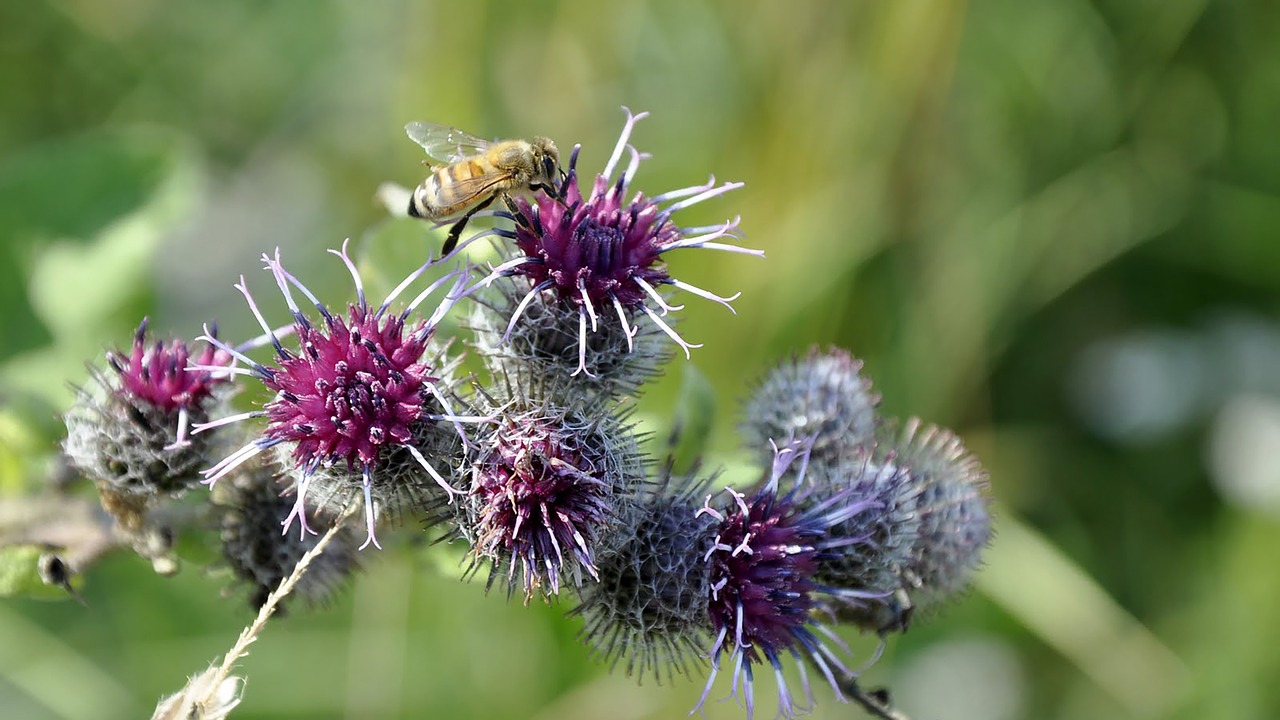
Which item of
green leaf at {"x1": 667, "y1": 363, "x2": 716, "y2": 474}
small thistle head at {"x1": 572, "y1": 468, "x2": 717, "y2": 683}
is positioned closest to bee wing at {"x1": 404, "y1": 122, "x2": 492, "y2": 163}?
green leaf at {"x1": 667, "y1": 363, "x2": 716, "y2": 474}

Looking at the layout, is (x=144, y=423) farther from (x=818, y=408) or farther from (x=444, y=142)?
(x=818, y=408)

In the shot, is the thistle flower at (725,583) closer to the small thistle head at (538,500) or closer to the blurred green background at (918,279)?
the small thistle head at (538,500)

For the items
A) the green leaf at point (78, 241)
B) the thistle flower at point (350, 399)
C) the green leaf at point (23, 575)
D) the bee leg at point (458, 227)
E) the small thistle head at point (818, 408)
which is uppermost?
the green leaf at point (78, 241)

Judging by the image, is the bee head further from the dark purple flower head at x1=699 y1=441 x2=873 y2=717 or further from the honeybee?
the dark purple flower head at x1=699 y1=441 x2=873 y2=717

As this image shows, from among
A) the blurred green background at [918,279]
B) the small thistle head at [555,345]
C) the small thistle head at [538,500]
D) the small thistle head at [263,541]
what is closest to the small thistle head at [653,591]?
the small thistle head at [538,500]

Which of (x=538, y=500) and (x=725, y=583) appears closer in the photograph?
(x=538, y=500)

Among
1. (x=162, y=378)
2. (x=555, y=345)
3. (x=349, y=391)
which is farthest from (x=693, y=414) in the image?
(x=162, y=378)
